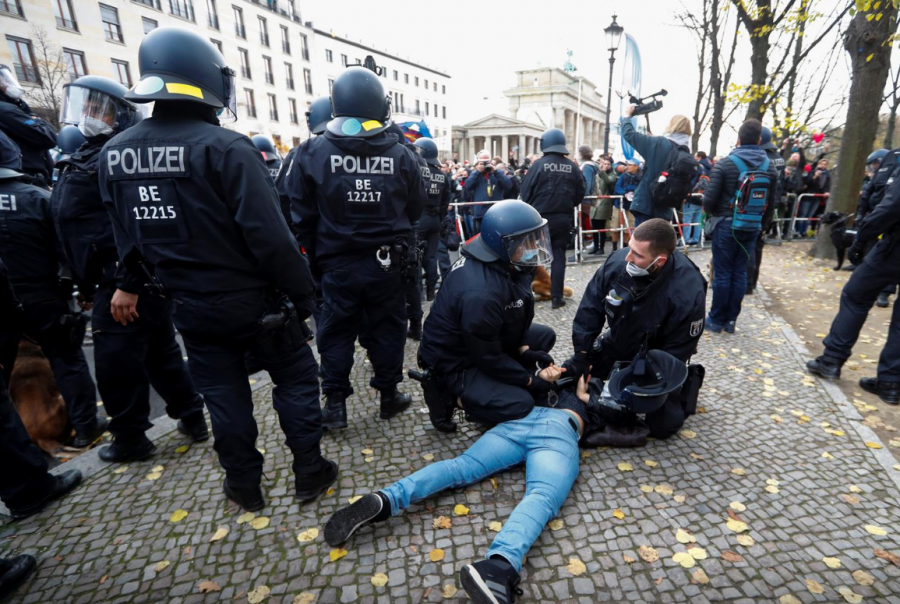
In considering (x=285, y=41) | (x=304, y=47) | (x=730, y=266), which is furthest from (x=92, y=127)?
(x=304, y=47)

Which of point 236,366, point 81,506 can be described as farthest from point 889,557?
point 81,506

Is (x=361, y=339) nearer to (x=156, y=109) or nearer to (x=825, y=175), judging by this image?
(x=156, y=109)

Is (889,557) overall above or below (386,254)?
below

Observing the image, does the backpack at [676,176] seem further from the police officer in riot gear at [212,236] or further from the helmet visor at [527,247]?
the police officer in riot gear at [212,236]

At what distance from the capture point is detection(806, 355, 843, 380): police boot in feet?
14.4

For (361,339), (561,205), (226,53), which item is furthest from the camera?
(226,53)

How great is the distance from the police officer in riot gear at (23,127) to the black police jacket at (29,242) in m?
0.75

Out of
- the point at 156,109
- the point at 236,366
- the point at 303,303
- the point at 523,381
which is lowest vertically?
the point at 523,381

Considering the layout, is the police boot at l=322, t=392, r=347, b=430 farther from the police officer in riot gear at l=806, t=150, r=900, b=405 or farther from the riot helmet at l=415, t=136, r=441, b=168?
the police officer in riot gear at l=806, t=150, r=900, b=405

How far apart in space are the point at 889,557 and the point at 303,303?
10.9 feet

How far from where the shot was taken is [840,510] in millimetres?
2717

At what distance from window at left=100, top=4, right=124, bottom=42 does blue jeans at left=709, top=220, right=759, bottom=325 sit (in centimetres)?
3625

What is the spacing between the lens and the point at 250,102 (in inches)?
1532

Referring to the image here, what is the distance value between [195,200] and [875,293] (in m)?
5.34
